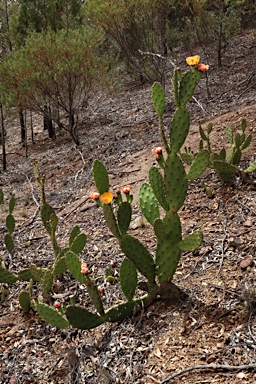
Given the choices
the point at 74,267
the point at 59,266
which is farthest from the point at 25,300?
the point at 74,267

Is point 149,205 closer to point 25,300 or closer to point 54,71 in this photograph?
point 25,300

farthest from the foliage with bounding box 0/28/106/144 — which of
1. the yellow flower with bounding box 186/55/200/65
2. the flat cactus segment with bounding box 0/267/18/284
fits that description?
the yellow flower with bounding box 186/55/200/65

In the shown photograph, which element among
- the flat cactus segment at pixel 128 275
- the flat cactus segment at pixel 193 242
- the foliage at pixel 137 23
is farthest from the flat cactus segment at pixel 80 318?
the foliage at pixel 137 23

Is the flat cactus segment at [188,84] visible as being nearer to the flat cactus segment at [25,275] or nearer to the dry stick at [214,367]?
the dry stick at [214,367]

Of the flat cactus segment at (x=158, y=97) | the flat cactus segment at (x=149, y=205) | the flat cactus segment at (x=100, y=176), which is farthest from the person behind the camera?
the flat cactus segment at (x=149, y=205)

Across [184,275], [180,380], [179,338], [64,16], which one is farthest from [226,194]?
[64,16]

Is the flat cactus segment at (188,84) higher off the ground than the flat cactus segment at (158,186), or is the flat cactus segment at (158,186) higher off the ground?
the flat cactus segment at (188,84)

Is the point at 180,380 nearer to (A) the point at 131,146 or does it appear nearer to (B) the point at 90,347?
(B) the point at 90,347

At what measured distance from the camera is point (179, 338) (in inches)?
90.6

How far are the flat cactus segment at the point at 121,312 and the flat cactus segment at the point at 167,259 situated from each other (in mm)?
258

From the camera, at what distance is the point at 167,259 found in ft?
8.23

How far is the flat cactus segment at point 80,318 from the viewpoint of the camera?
2.33m

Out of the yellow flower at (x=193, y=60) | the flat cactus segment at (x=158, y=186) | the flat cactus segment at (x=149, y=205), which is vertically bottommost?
the flat cactus segment at (x=149, y=205)

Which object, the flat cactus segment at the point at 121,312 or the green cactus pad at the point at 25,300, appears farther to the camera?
the green cactus pad at the point at 25,300
